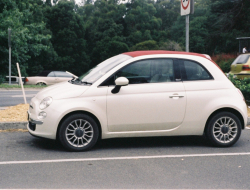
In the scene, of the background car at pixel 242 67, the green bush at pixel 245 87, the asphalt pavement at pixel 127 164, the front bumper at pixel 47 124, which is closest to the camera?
the asphalt pavement at pixel 127 164

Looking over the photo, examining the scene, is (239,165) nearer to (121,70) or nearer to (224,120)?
(224,120)

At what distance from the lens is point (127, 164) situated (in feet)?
19.1

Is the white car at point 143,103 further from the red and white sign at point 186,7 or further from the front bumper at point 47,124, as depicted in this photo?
the red and white sign at point 186,7

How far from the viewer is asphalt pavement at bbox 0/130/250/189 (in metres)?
4.90

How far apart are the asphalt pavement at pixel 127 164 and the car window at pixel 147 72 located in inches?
47.7

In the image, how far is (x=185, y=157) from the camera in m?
6.28

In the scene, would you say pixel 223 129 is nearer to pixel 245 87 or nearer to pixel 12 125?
pixel 12 125

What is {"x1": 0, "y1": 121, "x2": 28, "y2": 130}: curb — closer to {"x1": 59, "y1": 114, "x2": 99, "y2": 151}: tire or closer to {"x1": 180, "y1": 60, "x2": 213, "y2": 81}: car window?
{"x1": 59, "y1": 114, "x2": 99, "y2": 151}: tire

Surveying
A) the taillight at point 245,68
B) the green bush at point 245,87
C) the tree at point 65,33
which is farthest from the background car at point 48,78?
the tree at point 65,33

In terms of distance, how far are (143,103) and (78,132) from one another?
119cm

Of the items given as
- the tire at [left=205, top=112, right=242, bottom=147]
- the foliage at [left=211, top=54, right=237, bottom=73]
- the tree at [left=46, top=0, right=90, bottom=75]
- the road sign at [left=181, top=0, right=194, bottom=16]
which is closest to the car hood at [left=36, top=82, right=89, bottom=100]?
the tire at [left=205, top=112, right=242, bottom=147]

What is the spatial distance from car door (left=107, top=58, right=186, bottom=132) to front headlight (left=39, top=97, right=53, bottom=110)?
970 millimetres

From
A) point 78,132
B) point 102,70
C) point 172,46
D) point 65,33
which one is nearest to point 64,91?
point 78,132

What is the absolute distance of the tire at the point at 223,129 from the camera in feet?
22.7
